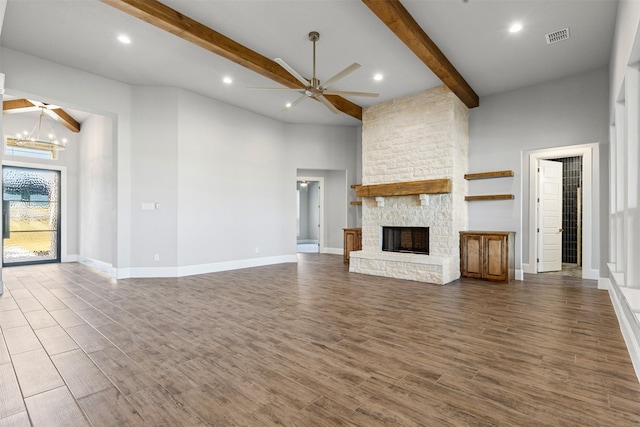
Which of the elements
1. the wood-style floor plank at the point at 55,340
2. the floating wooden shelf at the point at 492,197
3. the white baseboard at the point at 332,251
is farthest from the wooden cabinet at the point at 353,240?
the wood-style floor plank at the point at 55,340

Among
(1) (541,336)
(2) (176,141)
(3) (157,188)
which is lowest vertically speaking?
(1) (541,336)

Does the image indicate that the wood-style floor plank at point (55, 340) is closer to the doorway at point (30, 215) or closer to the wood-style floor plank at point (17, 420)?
the wood-style floor plank at point (17, 420)

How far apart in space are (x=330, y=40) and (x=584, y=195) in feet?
16.2

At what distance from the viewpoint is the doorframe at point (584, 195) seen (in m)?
4.98

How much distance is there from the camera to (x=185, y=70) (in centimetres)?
492

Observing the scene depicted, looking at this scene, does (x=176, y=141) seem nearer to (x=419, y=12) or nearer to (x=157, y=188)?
(x=157, y=188)

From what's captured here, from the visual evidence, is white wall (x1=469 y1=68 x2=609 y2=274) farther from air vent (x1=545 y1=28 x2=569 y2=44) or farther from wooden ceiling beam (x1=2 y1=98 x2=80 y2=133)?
wooden ceiling beam (x1=2 y1=98 x2=80 y2=133)

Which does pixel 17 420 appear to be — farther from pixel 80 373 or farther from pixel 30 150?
pixel 30 150

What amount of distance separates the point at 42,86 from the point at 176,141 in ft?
6.31

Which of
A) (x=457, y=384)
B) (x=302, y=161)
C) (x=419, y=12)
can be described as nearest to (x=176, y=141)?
(x=302, y=161)

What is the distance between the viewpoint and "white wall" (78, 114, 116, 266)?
20.0 ft

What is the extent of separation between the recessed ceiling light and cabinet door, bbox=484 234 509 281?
3037mm

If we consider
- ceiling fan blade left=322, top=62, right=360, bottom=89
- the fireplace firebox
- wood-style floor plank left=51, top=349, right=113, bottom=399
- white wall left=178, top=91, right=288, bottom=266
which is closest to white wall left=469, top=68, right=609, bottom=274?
the fireplace firebox

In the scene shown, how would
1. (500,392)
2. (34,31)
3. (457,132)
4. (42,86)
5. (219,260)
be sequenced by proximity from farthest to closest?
(219,260) < (457,132) < (42,86) < (34,31) < (500,392)
